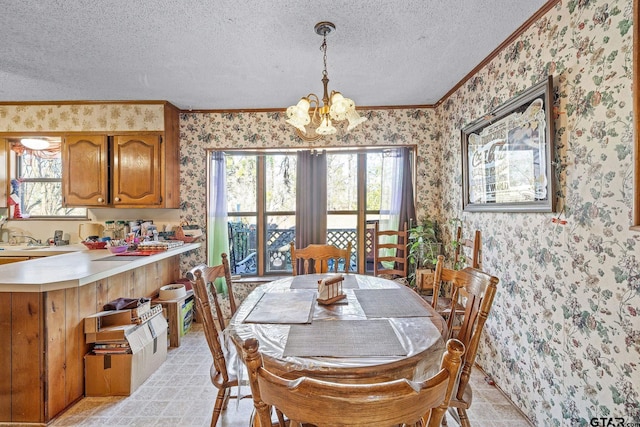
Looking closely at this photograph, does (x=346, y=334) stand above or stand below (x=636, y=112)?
below

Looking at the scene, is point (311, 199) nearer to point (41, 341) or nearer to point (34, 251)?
point (41, 341)

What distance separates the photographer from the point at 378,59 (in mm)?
2381

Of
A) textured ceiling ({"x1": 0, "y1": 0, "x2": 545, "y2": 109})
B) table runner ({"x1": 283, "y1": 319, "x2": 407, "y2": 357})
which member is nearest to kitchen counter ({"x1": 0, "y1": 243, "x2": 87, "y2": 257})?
textured ceiling ({"x1": 0, "y1": 0, "x2": 545, "y2": 109})

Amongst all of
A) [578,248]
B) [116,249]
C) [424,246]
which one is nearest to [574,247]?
[578,248]

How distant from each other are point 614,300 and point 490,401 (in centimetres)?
120

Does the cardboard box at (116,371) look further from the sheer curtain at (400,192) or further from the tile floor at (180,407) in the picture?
the sheer curtain at (400,192)

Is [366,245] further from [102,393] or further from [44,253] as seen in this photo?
[44,253]

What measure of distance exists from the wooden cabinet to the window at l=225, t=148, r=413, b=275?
2.91 feet

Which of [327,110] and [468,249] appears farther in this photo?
[468,249]

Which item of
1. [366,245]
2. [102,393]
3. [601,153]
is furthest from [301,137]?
[102,393]

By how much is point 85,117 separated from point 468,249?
417 centimetres

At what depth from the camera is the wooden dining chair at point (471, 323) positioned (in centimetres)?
130

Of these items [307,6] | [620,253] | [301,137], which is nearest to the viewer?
[620,253]

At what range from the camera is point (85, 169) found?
331 centimetres
